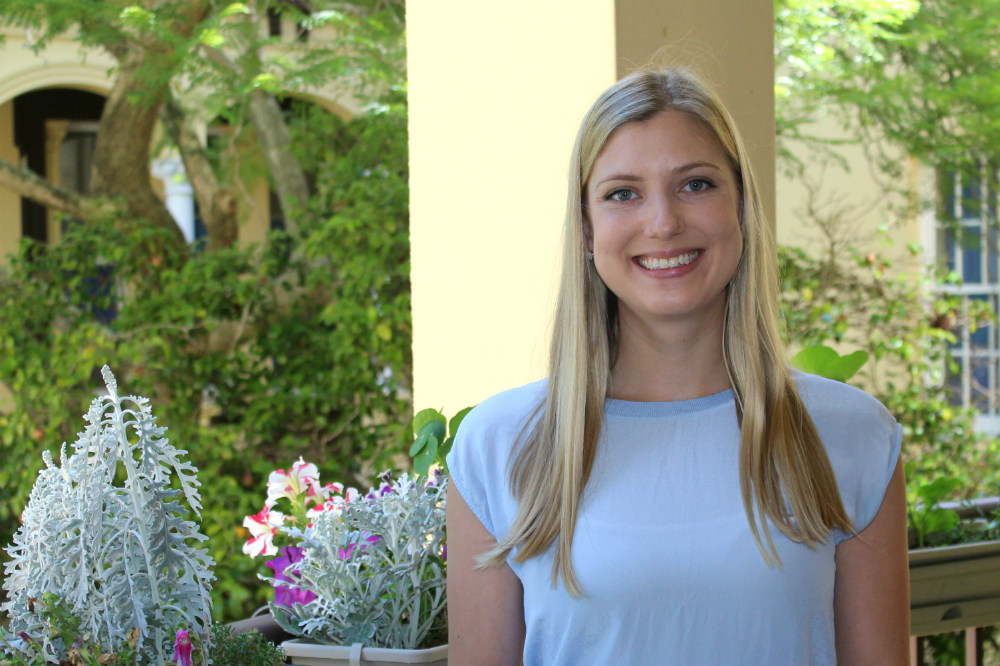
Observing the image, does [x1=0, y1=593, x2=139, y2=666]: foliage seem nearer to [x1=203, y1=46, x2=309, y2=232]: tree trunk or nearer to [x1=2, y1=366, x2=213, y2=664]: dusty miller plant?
[x1=2, y1=366, x2=213, y2=664]: dusty miller plant

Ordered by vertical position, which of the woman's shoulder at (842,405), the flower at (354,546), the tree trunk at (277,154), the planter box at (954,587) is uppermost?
the tree trunk at (277,154)

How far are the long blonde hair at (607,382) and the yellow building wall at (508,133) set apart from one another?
357mm

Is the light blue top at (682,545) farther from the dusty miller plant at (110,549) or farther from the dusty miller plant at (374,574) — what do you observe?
the dusty miller plant at (110,549)

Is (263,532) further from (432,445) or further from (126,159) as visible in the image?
(126,159)

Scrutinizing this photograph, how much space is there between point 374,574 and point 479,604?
26cm

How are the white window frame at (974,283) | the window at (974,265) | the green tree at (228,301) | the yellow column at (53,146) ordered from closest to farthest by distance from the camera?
the green tree at (228,301), the window at (974,265), the white window frame at (974,283), the yellow column at (53,146)

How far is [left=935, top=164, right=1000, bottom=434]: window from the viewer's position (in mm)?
7496

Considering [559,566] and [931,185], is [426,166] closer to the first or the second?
[559,566]

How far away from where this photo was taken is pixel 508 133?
6.88ft

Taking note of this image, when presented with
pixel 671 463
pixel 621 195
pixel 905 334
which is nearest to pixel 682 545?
pixel 671 463

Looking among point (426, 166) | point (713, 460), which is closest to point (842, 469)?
point (713, 460)

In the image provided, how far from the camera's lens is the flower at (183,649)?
50.6 inches

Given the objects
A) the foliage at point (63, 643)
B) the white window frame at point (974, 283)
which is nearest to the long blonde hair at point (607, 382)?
the foliage at point (63, 643)

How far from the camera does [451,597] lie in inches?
59.2
